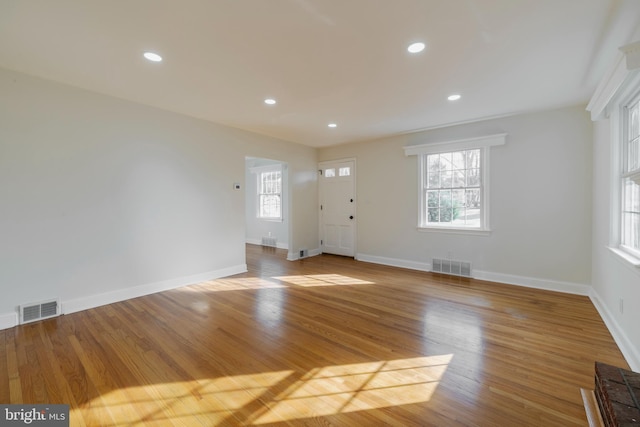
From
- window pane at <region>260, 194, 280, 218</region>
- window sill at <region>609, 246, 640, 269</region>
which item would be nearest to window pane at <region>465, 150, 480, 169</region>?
window sill at <region>609, 246, 640, 269</region>

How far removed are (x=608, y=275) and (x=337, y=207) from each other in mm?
4399

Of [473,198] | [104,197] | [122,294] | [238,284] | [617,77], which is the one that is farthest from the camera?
[473,198]

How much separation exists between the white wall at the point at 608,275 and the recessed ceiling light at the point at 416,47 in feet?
7.34

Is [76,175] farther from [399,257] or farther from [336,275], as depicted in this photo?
[399,257]

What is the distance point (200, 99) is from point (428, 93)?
2831 millimetres

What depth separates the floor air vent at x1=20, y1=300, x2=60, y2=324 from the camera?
2830 mm

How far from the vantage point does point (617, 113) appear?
8.66ft

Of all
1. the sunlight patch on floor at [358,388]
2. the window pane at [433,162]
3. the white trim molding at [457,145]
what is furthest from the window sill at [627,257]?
the window pane at [433,162]

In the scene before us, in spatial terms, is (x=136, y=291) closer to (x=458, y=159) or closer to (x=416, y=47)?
(x=416, y=47)

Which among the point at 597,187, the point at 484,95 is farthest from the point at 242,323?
the point at 597,187

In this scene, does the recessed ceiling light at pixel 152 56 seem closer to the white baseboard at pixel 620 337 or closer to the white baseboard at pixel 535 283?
the white baseboard at pixel 620 337

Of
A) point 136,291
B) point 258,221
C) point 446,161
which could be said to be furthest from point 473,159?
point 258,221

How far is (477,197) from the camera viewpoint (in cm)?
451

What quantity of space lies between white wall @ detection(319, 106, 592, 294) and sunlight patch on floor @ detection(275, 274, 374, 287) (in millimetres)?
1409
